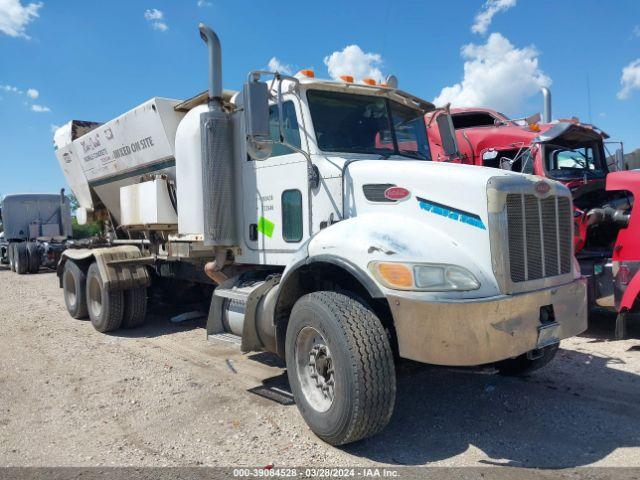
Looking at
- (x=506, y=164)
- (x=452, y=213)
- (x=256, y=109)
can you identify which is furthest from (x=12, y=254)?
(x=452, y=213)

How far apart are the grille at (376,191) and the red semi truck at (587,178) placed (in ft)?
3.40

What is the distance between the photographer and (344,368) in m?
3.32

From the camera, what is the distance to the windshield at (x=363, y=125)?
4.50 metres

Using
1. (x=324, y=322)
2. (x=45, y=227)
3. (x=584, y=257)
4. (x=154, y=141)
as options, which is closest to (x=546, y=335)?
(x=324, y=322)

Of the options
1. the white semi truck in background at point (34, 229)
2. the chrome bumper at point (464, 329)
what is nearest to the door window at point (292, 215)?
the chrome bumper at point (464, 329)

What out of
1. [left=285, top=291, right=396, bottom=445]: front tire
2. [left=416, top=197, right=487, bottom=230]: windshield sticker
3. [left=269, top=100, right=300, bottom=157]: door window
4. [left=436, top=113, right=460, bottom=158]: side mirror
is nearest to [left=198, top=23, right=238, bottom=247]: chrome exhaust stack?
[left=269, top=100, right=300, bottom=157]: door window

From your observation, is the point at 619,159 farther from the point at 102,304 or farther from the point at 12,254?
the point at 12,254

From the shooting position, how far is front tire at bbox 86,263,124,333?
7016 mm

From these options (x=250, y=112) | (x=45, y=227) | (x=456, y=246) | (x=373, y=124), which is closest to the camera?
(x=456, y=246)

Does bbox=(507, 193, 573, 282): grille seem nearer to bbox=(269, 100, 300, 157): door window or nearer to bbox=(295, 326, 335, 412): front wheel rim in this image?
bbox=(295, 326, 335, 412): front wheel rim

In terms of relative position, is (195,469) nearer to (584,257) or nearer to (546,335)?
(546,335)

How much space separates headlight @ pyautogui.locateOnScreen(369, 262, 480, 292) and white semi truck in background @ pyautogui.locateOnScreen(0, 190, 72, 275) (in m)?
18.3

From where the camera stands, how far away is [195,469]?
10.9ft

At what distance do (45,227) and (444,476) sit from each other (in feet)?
68.5
